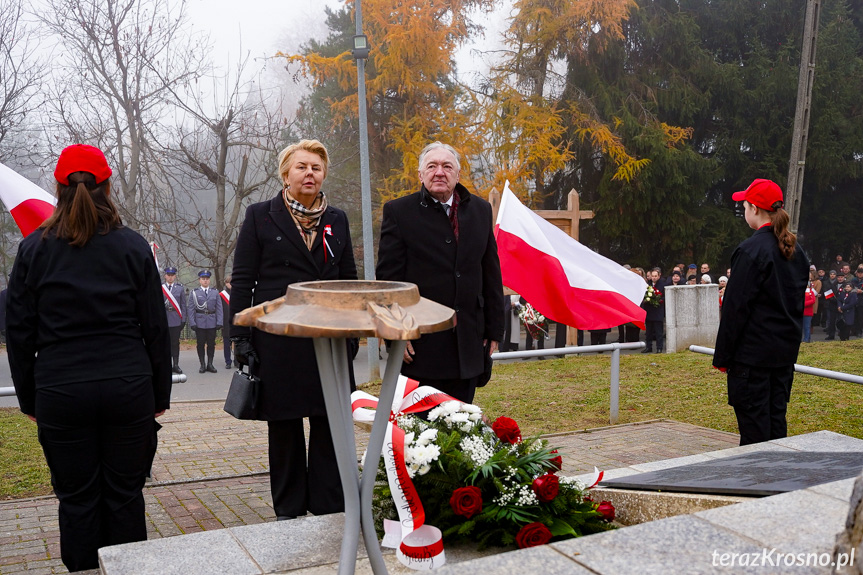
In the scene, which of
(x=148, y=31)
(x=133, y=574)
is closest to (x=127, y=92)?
(x=148, y=31)

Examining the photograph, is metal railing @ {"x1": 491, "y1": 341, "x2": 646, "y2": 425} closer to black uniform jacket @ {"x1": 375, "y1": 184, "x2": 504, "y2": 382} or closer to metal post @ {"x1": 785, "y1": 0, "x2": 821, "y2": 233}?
black uniform jacket @ {"x1": 375, "y1": 184, "x2": 504, "y2": 382}

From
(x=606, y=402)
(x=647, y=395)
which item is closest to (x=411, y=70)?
(x=647, y=395)

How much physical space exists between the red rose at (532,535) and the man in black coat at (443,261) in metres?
1.49

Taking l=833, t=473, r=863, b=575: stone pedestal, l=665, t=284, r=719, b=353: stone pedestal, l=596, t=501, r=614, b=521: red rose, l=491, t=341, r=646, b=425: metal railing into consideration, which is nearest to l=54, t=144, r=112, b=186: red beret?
l=596, t=501, r=614, b=521: red rose

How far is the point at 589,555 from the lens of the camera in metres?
2.46

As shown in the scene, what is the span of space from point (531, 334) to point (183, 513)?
12.7 m

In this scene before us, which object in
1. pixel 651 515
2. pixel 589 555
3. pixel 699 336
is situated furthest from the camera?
pixel 699 336

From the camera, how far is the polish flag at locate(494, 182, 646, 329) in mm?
7223

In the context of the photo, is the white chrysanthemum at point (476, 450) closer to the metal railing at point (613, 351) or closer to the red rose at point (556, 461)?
the red rose at point (556, 461)

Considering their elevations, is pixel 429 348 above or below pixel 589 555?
above

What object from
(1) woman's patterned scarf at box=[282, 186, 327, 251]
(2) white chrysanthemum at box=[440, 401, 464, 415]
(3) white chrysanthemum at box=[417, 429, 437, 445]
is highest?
(1) woman's patterned scarf at box=[282, 186, 327, 251]

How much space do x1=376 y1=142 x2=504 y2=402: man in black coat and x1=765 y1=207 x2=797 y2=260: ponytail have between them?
6.37 ft

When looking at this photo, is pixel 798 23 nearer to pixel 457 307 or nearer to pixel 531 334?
pixel 531 334

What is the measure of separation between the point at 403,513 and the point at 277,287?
5.25 feet
